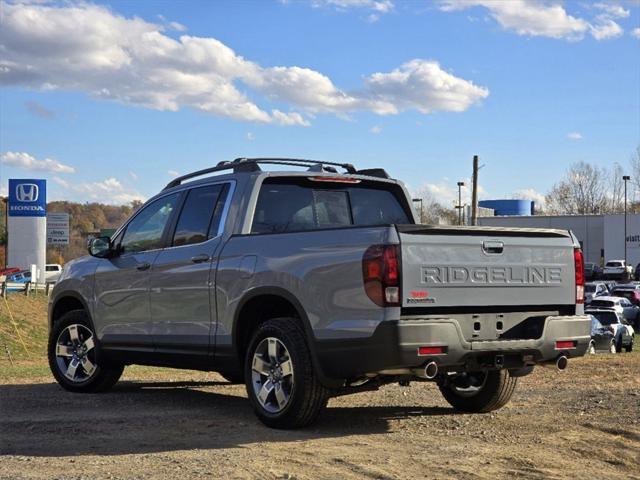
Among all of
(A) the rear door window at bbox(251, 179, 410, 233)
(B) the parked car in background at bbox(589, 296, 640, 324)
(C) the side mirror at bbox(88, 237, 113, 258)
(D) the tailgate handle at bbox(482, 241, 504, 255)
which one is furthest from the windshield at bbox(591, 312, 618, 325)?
(D) the tailgate handle at bbox(482, 241, 504, 255)

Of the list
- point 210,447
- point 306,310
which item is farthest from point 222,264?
point 210,447

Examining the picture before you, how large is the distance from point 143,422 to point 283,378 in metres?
1.27

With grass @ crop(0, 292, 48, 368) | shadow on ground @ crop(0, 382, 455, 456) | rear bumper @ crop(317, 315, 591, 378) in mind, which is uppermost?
rear bumper @ crop(317, 315, 591, 378)

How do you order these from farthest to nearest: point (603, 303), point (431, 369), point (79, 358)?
1. point (603, 303)
2. point (79, 358)
3. point (431, 369)

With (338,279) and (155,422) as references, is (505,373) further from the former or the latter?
(155,422)

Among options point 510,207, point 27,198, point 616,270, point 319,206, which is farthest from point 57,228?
point 319,206

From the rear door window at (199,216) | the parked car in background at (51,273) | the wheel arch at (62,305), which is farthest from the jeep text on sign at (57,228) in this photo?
the rear door window at (199,216)

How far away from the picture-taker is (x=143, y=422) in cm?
735

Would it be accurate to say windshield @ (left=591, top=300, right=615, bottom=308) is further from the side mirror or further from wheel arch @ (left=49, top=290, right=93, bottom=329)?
the side mirror

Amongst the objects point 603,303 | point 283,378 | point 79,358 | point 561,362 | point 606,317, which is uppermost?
point 561,362

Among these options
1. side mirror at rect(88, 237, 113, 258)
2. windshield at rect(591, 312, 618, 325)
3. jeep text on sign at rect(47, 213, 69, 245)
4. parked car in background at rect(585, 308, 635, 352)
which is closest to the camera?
side mirror at rect(88, 237, 113, 258)

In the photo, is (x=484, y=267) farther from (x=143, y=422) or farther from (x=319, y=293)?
(x=143, y=422)

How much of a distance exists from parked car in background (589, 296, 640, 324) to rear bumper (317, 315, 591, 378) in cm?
2911

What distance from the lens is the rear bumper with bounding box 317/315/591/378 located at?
6.24 metres
